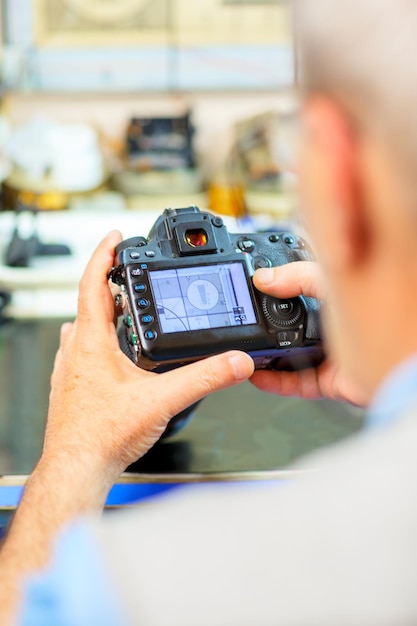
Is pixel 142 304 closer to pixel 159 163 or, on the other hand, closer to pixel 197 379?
pixel 197 379

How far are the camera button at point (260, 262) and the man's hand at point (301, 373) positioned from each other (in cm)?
3

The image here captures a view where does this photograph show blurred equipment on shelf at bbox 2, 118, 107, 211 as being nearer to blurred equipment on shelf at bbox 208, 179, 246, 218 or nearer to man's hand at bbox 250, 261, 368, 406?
blurred equipment on shelf at bbox 208, 179, 246, 218

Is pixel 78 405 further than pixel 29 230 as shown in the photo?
No

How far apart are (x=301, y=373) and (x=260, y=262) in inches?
5.0

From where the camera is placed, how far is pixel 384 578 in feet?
1.06

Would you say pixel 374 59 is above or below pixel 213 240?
above

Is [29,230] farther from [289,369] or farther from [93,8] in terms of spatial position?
[93,8]

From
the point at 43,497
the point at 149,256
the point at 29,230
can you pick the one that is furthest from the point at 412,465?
the point at 29,230

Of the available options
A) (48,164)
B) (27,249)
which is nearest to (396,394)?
(27,249)

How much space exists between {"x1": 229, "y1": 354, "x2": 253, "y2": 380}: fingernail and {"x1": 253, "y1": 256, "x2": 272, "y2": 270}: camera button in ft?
0.42

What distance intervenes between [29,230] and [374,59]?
134 cm

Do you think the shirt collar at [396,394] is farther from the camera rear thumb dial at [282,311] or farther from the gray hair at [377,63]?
the camera rear thumb dial at [282,311]

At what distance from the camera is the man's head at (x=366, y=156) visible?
0.37 m

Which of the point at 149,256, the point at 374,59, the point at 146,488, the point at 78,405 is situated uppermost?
the point at 374,59
